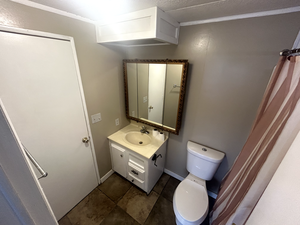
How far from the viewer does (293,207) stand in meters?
0.40

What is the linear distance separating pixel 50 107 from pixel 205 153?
5.60ft

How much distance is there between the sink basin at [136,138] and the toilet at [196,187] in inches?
26.2

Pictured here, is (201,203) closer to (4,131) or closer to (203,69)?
(203,69)

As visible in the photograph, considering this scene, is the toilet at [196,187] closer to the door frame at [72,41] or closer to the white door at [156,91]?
the white door at [156,91]

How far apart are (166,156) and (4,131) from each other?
1.90 m

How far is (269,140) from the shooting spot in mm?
731

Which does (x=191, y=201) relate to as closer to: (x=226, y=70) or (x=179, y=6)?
(x=226, y=70)

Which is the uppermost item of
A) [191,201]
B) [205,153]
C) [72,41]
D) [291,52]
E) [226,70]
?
[72,41]

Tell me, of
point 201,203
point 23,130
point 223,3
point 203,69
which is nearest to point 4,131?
point 23,130

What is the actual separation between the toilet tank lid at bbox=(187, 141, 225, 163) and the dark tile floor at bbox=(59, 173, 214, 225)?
78 centimetres

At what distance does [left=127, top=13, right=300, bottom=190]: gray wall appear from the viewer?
3.23 feet

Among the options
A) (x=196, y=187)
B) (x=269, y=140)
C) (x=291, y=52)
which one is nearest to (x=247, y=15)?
(x=291, y=52)

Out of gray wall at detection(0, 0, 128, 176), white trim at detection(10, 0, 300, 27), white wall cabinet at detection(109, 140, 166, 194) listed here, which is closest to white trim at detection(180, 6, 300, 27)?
white trim at detection(10, 0, 300, 27)

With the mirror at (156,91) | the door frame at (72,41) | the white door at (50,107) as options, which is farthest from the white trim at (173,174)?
the white door at (50,107)
